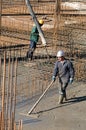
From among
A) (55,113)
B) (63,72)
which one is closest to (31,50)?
(63,72)

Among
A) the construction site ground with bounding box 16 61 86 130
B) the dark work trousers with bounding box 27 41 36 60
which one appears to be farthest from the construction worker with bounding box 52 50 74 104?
the dark work trousers with bounding box 27 41 36 60

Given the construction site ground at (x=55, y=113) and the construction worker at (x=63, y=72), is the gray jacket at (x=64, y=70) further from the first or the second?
the construction site ground at (x=55, y=113)

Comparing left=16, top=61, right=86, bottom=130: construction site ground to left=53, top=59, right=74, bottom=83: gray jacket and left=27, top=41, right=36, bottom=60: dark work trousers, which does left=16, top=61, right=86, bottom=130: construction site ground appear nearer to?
left=53, top=59, right=74, bottom=83: gray jacket

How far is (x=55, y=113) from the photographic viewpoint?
37.8ft

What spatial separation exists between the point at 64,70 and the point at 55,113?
117 cm

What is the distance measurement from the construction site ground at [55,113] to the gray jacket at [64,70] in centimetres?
68

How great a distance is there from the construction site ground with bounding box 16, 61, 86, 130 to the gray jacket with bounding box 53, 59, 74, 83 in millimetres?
679

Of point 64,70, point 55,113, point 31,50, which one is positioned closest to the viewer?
point 55,113

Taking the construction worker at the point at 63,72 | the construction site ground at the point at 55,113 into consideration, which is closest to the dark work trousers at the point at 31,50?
the construction site ground at the point at 55,113

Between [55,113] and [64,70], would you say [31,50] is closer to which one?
Answer: [64,70]

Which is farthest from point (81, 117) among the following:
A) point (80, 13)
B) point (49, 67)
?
point (80, 13)

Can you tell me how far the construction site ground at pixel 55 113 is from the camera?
10.8 metres

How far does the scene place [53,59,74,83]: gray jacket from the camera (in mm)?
12026

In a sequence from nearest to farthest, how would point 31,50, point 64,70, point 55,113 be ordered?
point 55,113 → point 64,70 → point 31,50
